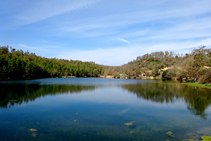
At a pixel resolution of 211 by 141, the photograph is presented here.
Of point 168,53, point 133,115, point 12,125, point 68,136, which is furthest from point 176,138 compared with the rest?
point 168,53

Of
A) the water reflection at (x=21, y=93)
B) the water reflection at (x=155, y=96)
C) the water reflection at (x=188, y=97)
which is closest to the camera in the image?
the water reflection at (x=188, y=97)

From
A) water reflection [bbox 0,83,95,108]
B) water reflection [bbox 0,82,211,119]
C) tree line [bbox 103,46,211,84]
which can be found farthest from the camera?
tree line [bbox 103,46,211,84]

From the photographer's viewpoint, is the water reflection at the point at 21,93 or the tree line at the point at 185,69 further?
the tree line at the point at 185,69

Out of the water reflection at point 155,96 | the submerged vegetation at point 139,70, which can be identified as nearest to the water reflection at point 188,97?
the water reflection at point 155,96

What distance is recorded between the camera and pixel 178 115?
12430 millimetres

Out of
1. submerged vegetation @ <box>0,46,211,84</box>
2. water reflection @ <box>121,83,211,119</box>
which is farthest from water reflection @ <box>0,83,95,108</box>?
submerged vegetation @ <box>0,46,211,84</box>

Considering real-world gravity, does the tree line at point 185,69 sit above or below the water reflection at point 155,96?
Answer: above

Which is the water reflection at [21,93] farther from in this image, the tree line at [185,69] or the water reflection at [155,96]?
the tree line at [185,69]

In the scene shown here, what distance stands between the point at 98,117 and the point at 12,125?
5761mm

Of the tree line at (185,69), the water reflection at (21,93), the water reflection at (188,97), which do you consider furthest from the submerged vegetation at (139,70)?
the water reflection at (21,93)

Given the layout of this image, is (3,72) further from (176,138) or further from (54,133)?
(176,138)

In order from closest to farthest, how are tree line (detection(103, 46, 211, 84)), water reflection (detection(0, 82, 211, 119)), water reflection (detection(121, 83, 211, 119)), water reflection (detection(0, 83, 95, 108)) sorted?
water reflection (detection(121, 83, 211, 119)) → water reflection (detection(0, 82, 211, 119)) → water reflection (detection(0, 83, 95, 108)) → tree line (detection(103, 46, 211, 84))

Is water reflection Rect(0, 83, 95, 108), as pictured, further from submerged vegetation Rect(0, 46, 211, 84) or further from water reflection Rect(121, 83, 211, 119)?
submerged vegetation Rect(0, 46, 211, 84)

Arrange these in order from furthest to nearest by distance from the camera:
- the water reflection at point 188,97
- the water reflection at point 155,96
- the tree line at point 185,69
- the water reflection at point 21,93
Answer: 1. the tree line at point 185,69
2. the water reflection at point 21,93
3. the water reflection at point 155,96
4. the water reflection at point 188,97
